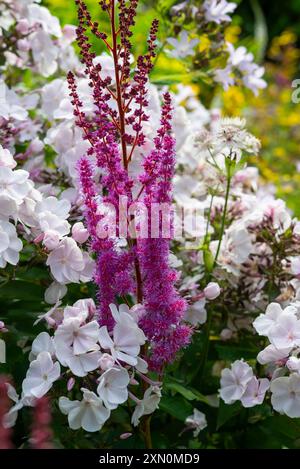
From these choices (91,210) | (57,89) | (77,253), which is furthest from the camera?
(57,89)

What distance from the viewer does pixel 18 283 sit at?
1433 millimetres

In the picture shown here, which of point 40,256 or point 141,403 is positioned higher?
point 40,256

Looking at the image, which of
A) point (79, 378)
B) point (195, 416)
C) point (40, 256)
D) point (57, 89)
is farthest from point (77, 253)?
point (57, 89)

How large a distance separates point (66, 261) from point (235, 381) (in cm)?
39

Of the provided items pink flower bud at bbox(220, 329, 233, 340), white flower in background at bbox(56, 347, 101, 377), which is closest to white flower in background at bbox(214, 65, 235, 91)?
pink flower bud at bbox(220, 329, 233, 340)

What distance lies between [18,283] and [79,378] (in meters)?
0.28

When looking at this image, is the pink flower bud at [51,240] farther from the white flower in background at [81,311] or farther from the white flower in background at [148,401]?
the white flower in background at [148,401]

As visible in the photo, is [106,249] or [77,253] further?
[77,253]

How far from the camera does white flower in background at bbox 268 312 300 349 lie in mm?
1223

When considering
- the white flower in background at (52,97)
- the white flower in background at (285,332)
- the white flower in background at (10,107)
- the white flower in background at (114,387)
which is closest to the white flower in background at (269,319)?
the white flower in background at (285,332)

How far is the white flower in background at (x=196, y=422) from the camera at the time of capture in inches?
57.5

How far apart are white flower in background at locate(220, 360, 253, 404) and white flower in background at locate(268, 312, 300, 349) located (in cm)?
14

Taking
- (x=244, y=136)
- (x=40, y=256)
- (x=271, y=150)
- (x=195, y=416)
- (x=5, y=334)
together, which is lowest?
(x=271, y=150)
